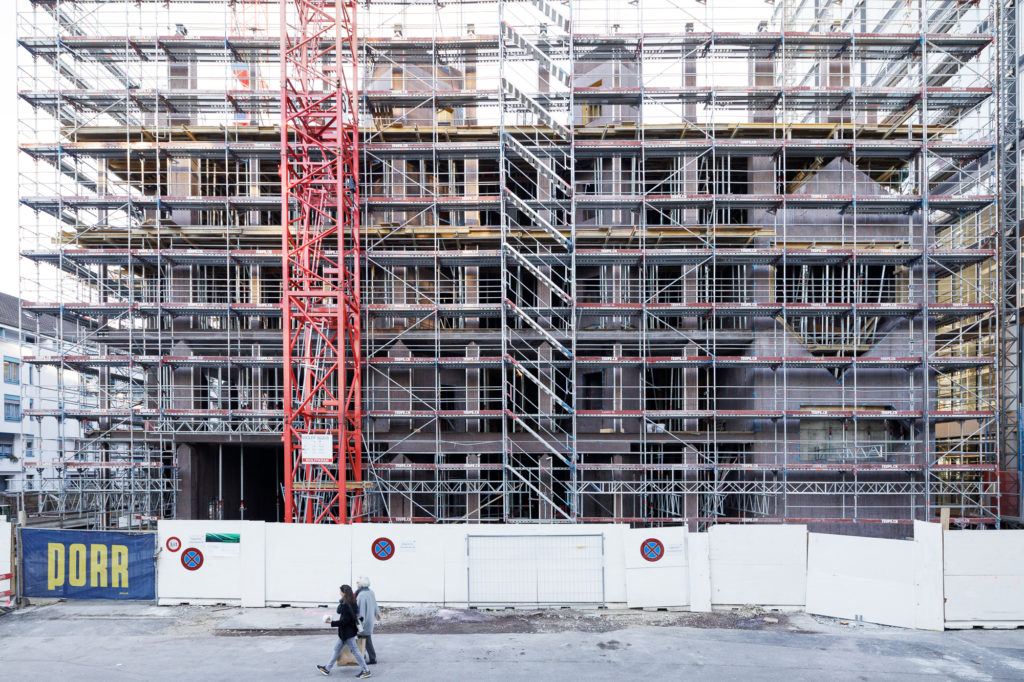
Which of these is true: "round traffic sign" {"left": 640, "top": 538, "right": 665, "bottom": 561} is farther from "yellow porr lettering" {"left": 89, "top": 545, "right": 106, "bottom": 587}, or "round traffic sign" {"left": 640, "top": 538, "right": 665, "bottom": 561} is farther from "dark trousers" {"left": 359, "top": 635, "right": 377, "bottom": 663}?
"yellow porr lettering" {"left": 89, "top": 545, "right": 106, "bottom": 587}

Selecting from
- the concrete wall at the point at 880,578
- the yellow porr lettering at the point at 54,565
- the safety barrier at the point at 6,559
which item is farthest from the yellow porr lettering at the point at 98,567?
the concrete wall at the point at 880,578

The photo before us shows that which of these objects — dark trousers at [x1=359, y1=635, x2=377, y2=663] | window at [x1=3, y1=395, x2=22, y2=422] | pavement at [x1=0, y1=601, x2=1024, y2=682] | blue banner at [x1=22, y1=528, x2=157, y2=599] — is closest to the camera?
pavement at [x1=0, y1=601, x2=1024, y2=682]

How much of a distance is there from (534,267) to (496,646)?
11.6 meters

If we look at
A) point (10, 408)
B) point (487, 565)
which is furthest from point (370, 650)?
point (10, 408)

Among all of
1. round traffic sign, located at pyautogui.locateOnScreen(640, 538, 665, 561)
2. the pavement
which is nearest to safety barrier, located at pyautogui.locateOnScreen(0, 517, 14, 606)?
the pavement

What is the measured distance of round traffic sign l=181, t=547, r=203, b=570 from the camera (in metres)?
13.9

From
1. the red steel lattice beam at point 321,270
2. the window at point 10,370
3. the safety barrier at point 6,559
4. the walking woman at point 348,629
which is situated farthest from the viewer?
the window at point 10,370

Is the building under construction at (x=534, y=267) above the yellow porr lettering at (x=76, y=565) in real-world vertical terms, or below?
above

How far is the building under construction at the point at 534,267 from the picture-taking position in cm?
2056

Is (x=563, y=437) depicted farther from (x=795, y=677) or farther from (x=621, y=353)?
(x=795, y=677)

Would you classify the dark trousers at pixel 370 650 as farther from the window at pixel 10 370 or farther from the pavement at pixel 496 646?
the window at pixel 10 370

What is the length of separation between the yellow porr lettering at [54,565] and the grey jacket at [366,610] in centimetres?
767

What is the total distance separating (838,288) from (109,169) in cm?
2611

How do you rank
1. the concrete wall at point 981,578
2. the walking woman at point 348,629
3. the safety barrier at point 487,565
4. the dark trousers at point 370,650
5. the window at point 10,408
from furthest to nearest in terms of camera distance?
the window at point 10,408 < the safety barrier at point 487,565 < the concrete wall at point 981,578 < the dark trousers at point 370,650 < the walking woman at point 348,629
